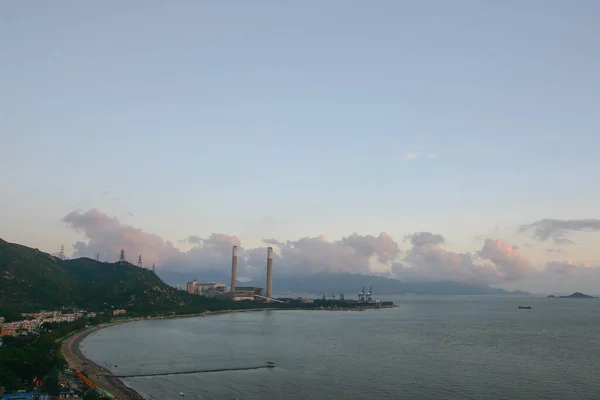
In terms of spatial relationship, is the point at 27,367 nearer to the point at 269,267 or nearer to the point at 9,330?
the point at 9,330

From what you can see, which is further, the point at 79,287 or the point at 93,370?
the point at 79,287

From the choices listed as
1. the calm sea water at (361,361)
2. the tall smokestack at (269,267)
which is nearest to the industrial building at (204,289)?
the tall smokestack at (269,267)

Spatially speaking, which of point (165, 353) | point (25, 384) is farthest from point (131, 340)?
point (25, 384)

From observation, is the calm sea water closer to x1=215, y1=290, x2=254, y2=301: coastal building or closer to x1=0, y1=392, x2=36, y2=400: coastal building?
x1=0, y1=392, x2=36, y2=400: coastal building

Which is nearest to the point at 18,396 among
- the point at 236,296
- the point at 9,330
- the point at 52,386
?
the point at 52,386

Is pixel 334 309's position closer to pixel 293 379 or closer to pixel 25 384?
pixel 293 379
